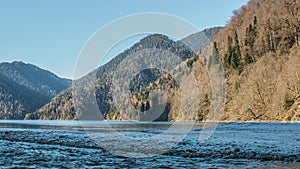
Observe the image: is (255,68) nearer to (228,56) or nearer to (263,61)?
(263,61)

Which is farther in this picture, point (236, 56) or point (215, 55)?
point (215, 55)

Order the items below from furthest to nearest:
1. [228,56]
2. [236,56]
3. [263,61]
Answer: [228,56] < [236,56] < [263,61]


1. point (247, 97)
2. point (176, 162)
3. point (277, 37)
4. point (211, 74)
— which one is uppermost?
point (277, 37)

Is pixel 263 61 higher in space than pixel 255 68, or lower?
higher

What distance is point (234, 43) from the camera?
405ft

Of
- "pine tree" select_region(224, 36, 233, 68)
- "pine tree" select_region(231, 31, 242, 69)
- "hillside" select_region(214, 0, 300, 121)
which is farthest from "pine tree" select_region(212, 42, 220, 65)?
"pine tree" select_region(231, 31, 242, 69)

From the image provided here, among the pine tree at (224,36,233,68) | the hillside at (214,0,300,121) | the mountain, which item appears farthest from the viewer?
the pine tree at (224,36,233,68)

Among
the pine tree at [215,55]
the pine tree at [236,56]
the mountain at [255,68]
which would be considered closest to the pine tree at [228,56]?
the mountain at [255,68]

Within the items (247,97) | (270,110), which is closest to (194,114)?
(247,97)

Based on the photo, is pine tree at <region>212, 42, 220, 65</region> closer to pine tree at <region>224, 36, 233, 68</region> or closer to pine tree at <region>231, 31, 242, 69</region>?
pine tree at <region>224, 36, 233, 68</region>

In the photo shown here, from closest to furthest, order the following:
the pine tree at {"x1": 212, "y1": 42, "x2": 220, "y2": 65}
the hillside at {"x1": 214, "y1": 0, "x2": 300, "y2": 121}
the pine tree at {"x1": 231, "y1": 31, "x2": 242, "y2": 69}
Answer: the hillside at {"x1": 214, "y1": 0, "x2": 300, "y2": 121} < the pine tree at {"x1": 231, "y1": 31, "x2": 242, "y2": 69} < the pine tree at {"x1": 212, "y1": 42, "x2": 220, "y2": 65}

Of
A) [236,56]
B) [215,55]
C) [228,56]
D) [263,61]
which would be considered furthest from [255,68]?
[215,55]

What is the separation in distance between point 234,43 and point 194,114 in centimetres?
3114

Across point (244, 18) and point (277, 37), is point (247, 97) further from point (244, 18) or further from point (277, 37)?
point (244, 18)
